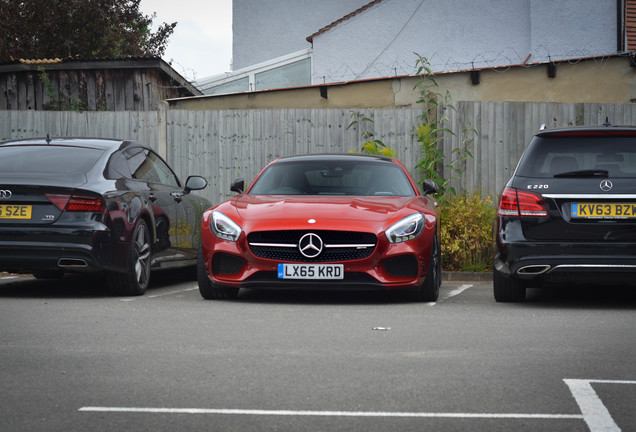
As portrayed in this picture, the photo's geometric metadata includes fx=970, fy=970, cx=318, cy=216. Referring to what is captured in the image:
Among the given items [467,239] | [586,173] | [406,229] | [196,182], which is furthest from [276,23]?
[586,173]

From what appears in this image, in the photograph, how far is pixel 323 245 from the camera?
867cm

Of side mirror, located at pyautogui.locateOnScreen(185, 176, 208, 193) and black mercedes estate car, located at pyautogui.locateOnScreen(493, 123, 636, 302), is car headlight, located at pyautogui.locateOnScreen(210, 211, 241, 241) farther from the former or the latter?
black mercedes estate car, located at pyautogui.locateOnScreen(493, 123, 636, 302)

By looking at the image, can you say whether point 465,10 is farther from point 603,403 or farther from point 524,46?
point 603,403

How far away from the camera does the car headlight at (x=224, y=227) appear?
884 cm

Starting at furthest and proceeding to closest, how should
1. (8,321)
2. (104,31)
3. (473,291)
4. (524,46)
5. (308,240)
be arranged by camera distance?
(104,31) < (524,46) < (473,291) < (308,240) < (8,321)

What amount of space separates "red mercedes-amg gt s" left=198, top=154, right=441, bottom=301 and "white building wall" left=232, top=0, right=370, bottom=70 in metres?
28.1

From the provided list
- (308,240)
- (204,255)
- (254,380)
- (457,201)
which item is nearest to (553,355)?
(254,380)

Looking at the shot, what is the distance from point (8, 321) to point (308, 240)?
104 inches

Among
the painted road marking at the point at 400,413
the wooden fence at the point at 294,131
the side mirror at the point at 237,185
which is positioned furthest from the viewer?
the wooden fence at the point at 294,131

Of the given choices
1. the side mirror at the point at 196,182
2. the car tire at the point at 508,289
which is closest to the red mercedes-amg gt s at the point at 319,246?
the car tire at the point at 508,289

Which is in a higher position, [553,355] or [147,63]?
[147,63]

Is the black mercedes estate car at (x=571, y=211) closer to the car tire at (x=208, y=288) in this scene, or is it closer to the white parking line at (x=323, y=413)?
the car tire at (x=208, y=288)

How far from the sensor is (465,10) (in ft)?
96.1

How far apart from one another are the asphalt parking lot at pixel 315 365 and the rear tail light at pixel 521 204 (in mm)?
865
